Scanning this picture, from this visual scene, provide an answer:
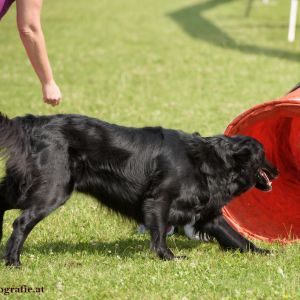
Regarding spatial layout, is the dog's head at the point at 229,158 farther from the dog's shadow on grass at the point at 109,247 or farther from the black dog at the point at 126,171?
the dog's shadow on grass at the point at 109,247

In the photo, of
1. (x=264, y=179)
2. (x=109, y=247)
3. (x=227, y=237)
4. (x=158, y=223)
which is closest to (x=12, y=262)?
(x=109, y=247)

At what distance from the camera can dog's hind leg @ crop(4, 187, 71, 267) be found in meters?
5.41

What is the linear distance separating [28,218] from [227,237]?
1748 mm

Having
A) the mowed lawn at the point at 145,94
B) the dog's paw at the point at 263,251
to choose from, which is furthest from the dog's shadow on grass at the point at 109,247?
the dog's paw at the point at 263,251

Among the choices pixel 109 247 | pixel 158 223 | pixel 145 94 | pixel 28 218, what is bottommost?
pixel 145 94

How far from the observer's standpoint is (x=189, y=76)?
16578 mm

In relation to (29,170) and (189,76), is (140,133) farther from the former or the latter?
(189,76)

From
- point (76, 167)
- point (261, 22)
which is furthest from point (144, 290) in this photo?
point (261, 22)

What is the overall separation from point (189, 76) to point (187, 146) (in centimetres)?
1091

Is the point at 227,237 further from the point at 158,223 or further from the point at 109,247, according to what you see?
the point at 109,247

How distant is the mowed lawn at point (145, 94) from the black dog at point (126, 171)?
0.35 meters

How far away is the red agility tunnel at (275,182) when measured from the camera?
6026mm

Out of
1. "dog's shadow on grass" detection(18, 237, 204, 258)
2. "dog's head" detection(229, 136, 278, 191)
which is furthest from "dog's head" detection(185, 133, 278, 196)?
"dog's shadow on grass" detection(18, 237, 204, 258)

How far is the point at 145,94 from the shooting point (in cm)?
1476
